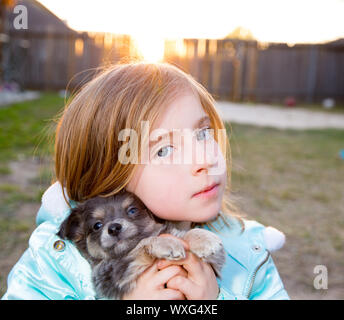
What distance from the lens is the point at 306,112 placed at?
15.3m

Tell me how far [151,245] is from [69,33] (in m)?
16.7

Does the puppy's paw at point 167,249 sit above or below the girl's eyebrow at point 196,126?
below

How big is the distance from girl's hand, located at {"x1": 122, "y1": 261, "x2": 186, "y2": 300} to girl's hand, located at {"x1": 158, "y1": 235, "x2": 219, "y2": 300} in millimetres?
19

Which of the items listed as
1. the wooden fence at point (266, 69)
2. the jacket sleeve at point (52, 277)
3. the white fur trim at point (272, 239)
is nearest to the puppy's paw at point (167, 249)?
the jacket sleeve at point (52, 277)

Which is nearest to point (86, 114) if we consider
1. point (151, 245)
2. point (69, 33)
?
point (151, 245)

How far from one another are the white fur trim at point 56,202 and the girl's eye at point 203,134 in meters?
0.76

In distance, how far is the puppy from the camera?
1589mm

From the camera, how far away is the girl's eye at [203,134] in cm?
182

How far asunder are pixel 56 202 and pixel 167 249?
2.49 feet

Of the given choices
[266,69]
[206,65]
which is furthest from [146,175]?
[266,69]

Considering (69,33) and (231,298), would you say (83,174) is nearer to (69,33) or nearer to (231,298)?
(231,298)

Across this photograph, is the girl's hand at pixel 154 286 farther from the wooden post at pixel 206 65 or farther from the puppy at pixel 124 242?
the wooden post at pixel 206 65

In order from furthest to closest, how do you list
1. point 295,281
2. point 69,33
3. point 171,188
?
point 69,33 < point 295,281 < point 171,188

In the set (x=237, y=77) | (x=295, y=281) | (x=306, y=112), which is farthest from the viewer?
(x=237, y=77)
